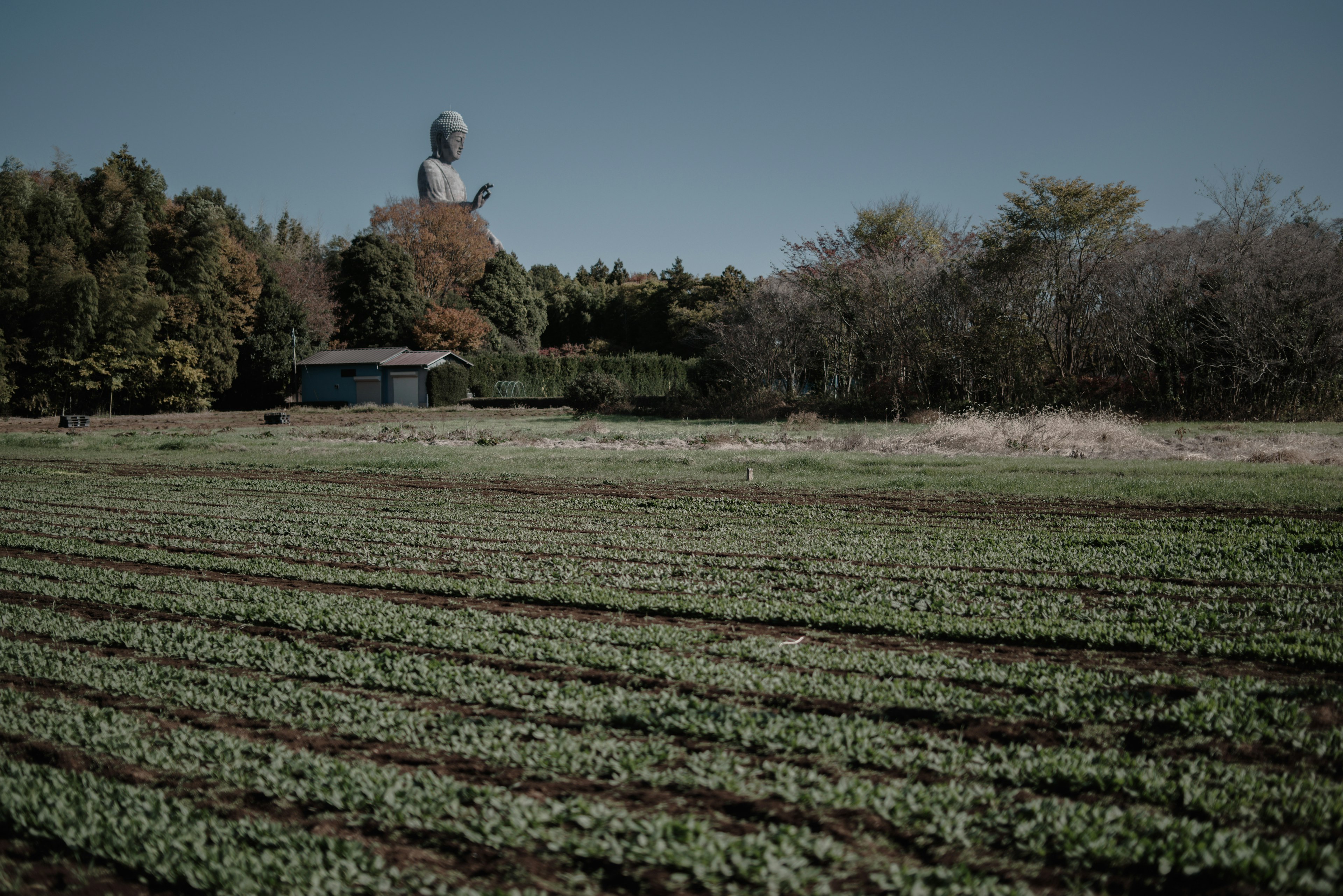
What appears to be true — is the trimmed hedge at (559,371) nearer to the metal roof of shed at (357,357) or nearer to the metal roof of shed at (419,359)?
the metal roof of shed at (419,359)

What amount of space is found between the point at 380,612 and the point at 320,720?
1.66 metres

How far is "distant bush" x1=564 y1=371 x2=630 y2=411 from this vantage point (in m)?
32.8

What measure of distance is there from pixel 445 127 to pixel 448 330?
3794 centimetres

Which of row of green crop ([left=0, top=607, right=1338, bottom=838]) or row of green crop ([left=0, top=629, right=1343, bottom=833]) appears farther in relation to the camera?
row of green crop ([left=0, top=607, right=1338, bottom=838])

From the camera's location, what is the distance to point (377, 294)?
47.7 m

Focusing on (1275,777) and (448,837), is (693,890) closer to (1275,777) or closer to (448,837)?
(448,837)

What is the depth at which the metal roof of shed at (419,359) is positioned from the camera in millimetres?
42219

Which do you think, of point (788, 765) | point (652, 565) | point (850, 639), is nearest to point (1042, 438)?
point (652, 565)

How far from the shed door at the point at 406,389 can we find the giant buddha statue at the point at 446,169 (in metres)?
36.1

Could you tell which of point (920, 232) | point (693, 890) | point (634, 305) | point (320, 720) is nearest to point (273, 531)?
point (320, 720)

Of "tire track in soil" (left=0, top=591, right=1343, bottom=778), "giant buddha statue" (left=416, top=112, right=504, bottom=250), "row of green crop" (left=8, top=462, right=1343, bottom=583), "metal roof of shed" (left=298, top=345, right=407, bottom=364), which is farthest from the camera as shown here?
"giant buddha statue" (left=416, top=112, right=504, bottom=250)

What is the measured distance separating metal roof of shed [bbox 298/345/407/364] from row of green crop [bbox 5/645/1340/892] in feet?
141

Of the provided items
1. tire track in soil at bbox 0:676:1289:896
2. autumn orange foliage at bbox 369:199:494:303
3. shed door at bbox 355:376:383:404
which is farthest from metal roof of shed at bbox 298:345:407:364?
tire track in soil at bbox 0:676:1289:896

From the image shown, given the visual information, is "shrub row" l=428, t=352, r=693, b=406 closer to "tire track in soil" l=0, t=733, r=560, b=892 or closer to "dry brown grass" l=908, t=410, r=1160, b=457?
"dry brown grass" l=908, t=410, r=1160, b=457
